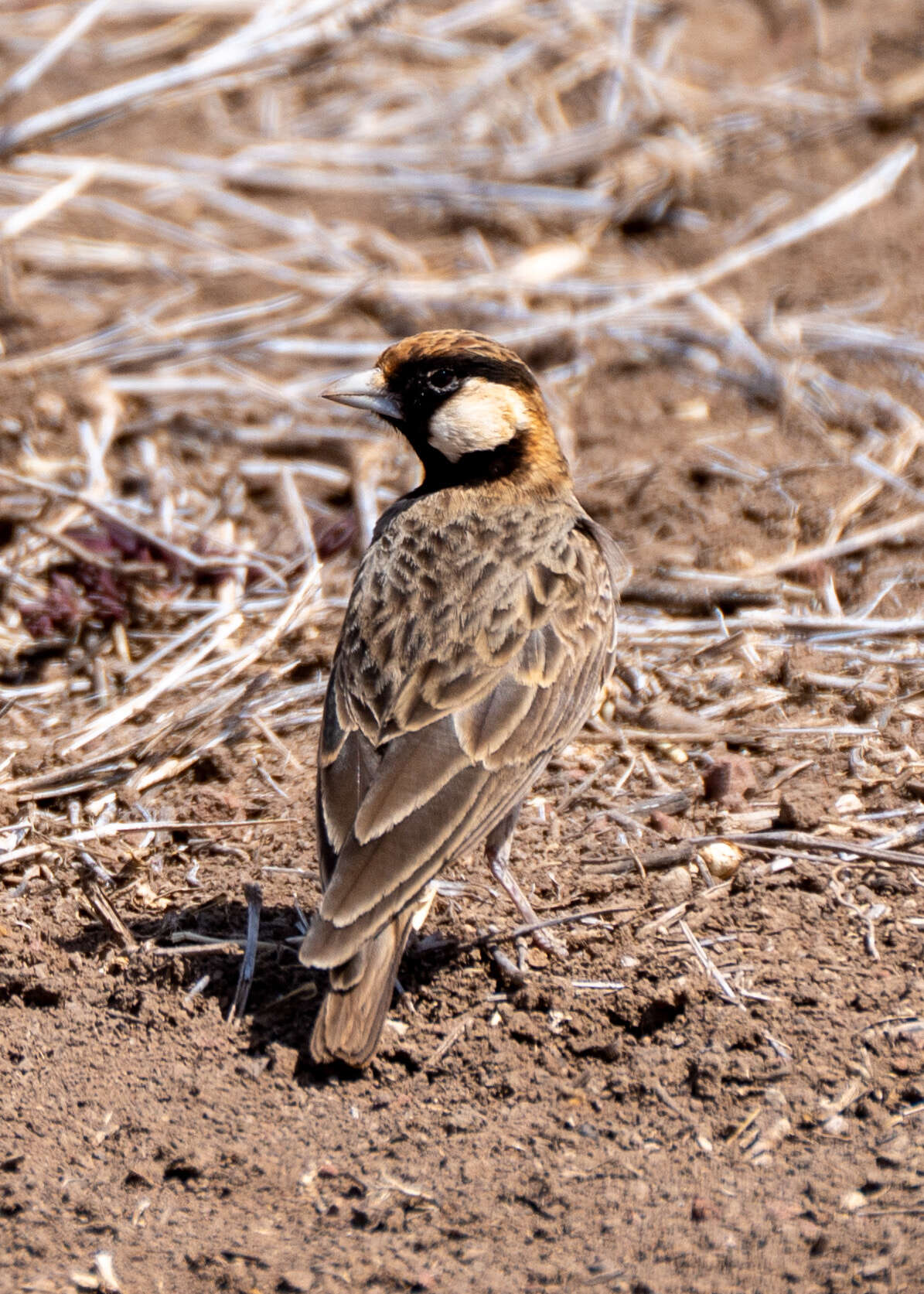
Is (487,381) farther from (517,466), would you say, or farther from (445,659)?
(445,659)

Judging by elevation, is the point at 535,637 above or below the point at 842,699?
above

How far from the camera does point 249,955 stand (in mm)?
4152

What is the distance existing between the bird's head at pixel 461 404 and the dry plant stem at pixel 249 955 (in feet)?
5.01

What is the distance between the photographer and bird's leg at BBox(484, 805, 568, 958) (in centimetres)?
418

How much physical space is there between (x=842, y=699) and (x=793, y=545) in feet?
3.69

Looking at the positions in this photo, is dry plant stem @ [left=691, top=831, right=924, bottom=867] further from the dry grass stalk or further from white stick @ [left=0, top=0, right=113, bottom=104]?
white stick @ [left=0, top=0, right=113, bottom=104]

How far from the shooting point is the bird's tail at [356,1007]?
3.59m

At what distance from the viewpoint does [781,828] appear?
Result: 457cm

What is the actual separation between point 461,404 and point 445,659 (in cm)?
107

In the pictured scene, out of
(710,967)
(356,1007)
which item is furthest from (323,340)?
(356,1007)

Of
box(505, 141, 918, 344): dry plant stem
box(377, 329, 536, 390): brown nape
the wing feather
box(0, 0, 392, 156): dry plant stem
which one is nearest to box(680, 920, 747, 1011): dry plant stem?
the wing feather

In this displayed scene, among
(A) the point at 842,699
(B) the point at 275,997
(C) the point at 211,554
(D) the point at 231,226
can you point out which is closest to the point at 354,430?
(C) the point at 211,554

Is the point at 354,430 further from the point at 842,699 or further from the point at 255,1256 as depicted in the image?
the point at 255,1256

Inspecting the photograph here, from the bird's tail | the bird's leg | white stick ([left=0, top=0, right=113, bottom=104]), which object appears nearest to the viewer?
the bird's tail
